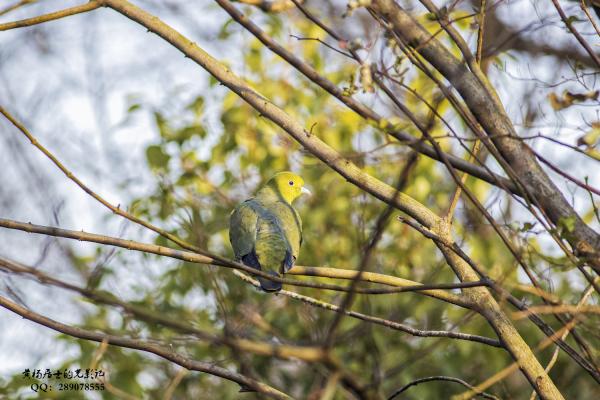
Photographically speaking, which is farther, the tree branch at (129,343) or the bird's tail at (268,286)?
the bird's tail at (268,286)

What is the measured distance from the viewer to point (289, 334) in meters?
5.78

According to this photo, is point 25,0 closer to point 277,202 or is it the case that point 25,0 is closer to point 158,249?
point 158,249

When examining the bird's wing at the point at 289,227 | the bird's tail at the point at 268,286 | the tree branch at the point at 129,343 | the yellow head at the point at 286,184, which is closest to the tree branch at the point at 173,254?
the tree branch at the point at 129,343

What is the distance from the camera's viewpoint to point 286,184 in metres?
5.34

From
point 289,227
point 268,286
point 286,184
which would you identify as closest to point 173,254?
point 268,286

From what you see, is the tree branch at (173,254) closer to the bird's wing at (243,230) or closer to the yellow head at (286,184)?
the bird's wing at (243,230)

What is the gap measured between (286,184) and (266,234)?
0.93 m

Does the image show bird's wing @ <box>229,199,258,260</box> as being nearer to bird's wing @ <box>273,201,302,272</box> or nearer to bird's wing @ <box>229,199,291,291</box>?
bird's wing @ <box>229,199,291,291</box>

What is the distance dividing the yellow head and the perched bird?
22 centimetres

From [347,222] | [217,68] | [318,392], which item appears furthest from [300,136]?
[347,222]

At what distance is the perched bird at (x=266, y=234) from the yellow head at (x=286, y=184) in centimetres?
22

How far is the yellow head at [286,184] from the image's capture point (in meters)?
5.30

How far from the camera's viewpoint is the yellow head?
17.4 feet

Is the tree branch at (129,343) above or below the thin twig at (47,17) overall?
below
